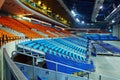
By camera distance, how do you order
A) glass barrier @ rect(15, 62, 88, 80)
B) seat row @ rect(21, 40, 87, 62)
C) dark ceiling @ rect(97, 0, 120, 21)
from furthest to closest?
1. dark ceiling @ rect(97, 0, 120, 21)
2. seat row @ rect(21, 40, 87, 62)
3. glass barrier @ rect(15, 62, 88, 80)

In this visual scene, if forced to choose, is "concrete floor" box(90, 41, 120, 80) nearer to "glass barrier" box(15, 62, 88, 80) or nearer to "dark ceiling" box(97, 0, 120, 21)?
"glass barrier" box(15, 62, 88, 80)

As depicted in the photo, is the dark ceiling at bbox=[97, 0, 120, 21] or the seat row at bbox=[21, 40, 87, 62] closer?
the seat row at bbox=[21, 40, 87, 62]

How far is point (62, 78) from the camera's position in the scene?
4.41 meters

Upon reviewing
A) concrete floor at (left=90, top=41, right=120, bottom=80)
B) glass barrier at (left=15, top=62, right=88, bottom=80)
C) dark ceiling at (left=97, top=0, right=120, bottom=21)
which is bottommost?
concrete floor at (left=90, top=41, right=120, bottom=80)

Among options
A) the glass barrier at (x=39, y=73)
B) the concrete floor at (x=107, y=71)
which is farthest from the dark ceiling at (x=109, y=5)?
the glass barrier at (x=39, y=73)

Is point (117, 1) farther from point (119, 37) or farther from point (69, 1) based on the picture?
point (119, 37)

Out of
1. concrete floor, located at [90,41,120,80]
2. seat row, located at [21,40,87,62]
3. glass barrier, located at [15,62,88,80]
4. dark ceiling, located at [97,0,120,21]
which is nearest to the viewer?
glass barrier, located at [15,62,88,80]

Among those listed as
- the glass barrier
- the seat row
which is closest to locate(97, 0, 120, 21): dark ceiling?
the seat row

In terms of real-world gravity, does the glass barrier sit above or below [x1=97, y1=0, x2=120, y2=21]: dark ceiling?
below

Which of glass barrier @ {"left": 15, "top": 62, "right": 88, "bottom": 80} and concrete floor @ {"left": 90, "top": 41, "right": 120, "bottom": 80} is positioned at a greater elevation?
glass barrier @ {"left": 15, "top": 62, "right": 88, "bottom": 80}

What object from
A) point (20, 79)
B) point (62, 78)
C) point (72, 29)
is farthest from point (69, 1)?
point (72, 29)

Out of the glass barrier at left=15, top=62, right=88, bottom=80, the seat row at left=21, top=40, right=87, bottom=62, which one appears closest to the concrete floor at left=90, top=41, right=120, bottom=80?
the seat row at left=21, top=40, right=87, bottom=62

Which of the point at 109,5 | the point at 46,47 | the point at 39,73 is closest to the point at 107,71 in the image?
the point at 46,47

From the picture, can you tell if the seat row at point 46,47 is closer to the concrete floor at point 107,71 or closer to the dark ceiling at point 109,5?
the concrete floor at point 107,71
